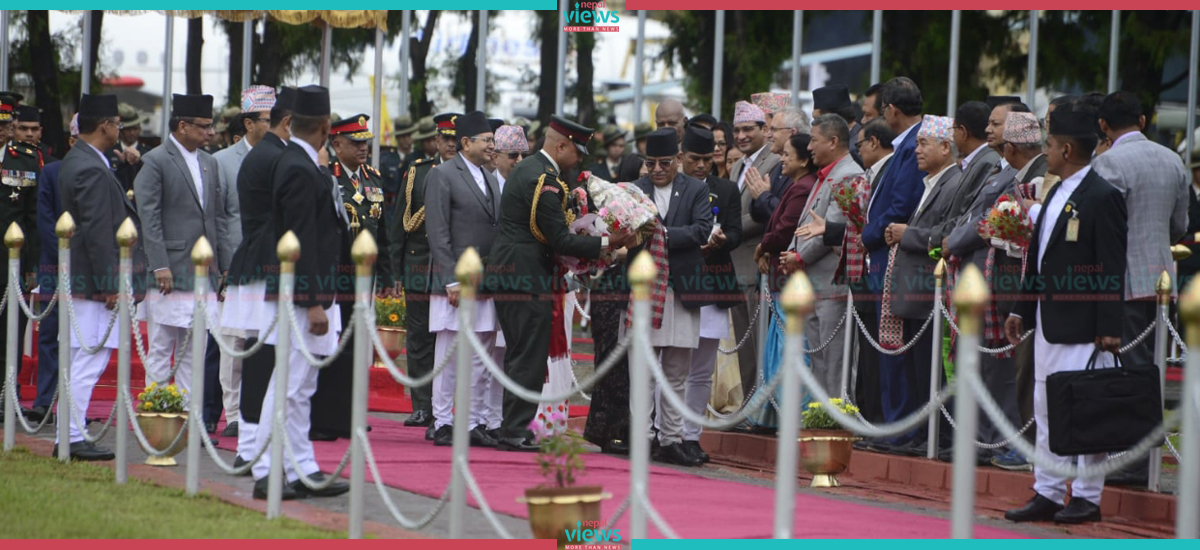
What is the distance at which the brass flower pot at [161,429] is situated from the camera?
8.72 metres

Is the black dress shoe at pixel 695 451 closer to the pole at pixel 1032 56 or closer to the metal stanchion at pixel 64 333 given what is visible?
the metal stanchion at pixel 64 333

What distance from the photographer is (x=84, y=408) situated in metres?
9.11

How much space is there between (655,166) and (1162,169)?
3226 millimetres

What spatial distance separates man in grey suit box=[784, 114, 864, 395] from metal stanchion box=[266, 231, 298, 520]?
4.02 metres

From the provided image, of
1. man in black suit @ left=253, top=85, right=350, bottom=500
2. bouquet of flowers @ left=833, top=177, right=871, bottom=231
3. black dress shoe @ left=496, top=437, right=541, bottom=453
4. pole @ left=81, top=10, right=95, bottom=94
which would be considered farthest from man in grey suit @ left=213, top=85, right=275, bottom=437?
bouquet of flowers @ left=833, top=177, right=871, bottom=231

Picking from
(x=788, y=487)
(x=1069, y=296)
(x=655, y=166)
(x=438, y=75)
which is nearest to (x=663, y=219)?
(x=655, y=166)

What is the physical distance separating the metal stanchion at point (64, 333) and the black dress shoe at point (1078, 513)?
572 cm

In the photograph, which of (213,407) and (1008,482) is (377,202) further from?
(1008,482)

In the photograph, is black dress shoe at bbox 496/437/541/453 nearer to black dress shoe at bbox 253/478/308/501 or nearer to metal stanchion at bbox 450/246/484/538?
black dress shoe at bbox 253/478/308/501

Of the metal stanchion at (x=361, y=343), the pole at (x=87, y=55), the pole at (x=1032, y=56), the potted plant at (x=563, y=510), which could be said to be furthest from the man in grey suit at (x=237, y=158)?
the pole at (x=1032, y=56)

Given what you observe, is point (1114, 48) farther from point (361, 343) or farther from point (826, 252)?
point (361, 343)

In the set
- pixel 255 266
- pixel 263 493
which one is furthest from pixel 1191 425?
pixel 255 266

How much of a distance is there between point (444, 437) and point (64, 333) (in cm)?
254

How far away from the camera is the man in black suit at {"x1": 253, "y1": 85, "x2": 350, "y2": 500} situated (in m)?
7.50
